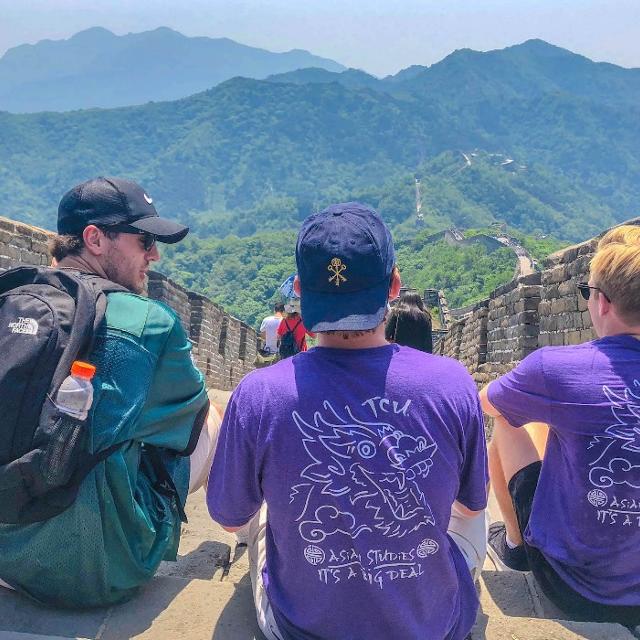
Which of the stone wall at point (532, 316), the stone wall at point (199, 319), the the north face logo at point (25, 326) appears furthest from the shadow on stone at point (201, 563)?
the stone wall at point (532, 316)

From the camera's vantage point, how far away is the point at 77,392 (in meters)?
2.16

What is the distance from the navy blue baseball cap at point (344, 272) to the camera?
206cm

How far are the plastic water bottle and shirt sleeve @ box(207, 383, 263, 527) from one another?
413 millimetres

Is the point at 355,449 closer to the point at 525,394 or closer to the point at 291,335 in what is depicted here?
the point at 525,394

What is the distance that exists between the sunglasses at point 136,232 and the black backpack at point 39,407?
0.55 m

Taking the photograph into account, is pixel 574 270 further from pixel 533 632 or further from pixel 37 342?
pixel 37 342

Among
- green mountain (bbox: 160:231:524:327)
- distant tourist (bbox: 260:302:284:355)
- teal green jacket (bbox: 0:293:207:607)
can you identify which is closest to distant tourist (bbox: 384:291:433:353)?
teal green jacket (bbox: 0:293:207:607)

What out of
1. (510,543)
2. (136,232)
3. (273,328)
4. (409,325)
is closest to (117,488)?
(136,232)

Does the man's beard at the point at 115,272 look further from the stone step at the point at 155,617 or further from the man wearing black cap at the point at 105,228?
the stone step at the point at 155,617

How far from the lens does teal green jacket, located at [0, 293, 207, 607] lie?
232 centimetres

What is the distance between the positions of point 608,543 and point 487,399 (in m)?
0.65

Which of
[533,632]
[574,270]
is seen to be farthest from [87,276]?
[574,270]

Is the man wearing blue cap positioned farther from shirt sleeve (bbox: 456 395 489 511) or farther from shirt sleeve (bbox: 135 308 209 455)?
shirt sleeve (bbox: 135 308 209 455)

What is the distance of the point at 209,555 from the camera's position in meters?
3.25
